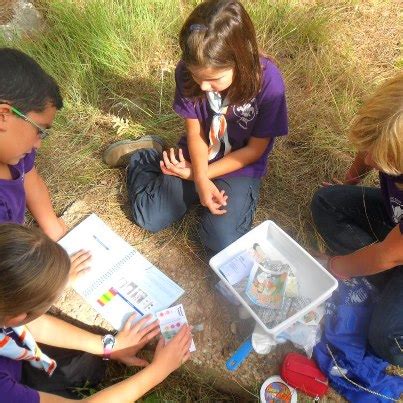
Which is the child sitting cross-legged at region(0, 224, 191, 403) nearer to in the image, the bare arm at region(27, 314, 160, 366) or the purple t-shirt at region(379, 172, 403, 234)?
the bare arm at region(27, 314, 160, 366)

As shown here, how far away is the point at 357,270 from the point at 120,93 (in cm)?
172

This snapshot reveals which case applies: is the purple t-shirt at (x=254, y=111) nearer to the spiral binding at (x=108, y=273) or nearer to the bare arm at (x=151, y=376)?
the spiral binding at (x=108, y=273)

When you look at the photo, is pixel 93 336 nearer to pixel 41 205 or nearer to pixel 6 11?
pixel 41 205

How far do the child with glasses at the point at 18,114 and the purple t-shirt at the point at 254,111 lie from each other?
0.54 metres

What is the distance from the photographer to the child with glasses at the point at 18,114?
4.27ft

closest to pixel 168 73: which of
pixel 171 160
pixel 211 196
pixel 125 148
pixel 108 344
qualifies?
pixel 125 148

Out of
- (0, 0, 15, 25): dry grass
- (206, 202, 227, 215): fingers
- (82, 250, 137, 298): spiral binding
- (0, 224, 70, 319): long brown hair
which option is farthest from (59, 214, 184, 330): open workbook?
(0, 0, 15, 25): dry grass

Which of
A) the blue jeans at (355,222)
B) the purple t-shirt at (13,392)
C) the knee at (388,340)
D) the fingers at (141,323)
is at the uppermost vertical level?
the purple t-shirt at (13,392)

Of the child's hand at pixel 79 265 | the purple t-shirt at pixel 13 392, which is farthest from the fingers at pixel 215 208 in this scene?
the purple t-shirt at pixel 13 392

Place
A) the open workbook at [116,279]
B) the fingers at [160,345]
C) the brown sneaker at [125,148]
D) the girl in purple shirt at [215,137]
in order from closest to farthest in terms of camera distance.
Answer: the girl in purple shirt at [215,137]
the fingers at [160,345]
the open workbook at [116,279]
the brown sneaker at [125,148]

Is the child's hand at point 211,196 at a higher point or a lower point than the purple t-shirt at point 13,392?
lower

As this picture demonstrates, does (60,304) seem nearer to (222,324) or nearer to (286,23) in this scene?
(222,324)

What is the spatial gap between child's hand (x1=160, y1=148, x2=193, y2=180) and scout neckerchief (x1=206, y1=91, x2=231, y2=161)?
120 mm

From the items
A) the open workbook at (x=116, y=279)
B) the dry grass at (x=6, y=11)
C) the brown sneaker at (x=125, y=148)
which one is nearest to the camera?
the open workbook at (x=116, y=279)
